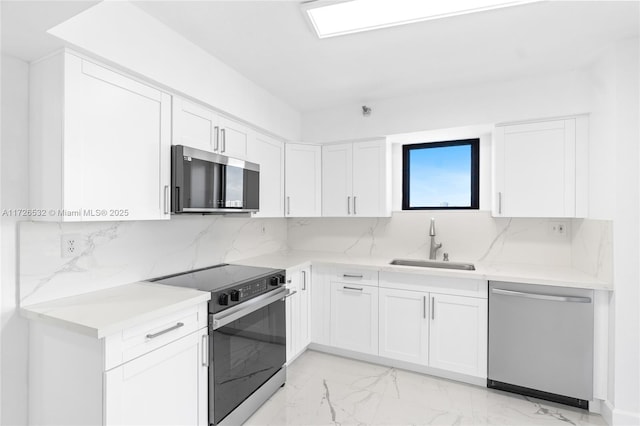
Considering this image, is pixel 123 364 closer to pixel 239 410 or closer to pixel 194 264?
pixel 239 410

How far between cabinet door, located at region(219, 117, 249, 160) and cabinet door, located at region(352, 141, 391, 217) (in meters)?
1.16

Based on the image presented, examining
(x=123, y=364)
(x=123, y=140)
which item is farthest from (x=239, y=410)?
(x=123, y=140)

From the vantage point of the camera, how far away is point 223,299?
189 cm

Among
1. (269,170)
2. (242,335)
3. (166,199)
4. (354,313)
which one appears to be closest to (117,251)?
(166,199)

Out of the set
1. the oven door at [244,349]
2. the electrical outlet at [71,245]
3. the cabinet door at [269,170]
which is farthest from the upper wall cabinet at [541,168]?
the electrical outlet at [71,245]

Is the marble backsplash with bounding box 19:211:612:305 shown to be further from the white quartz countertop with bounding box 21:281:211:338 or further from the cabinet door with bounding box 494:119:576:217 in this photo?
the cabinet door with bounding box 494:119:576:217

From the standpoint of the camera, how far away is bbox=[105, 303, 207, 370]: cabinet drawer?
135 centimetres

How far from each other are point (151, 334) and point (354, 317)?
1.83 metres

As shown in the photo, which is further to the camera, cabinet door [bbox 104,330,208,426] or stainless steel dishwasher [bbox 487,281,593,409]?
stainless steel dishwasher [bbox 487,281,593,409]

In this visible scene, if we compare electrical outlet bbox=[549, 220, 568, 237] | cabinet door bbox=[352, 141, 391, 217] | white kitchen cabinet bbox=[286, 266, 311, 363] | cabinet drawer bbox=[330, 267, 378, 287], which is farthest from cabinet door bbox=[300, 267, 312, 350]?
electrical outlet bbox=[549, 220, 568, 237]

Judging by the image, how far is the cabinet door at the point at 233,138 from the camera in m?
2.31

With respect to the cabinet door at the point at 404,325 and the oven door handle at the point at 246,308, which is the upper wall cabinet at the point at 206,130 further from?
the cabinet door at the point at 404,325

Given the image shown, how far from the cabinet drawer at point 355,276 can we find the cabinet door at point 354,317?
4 cm

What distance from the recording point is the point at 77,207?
57.8 inches
